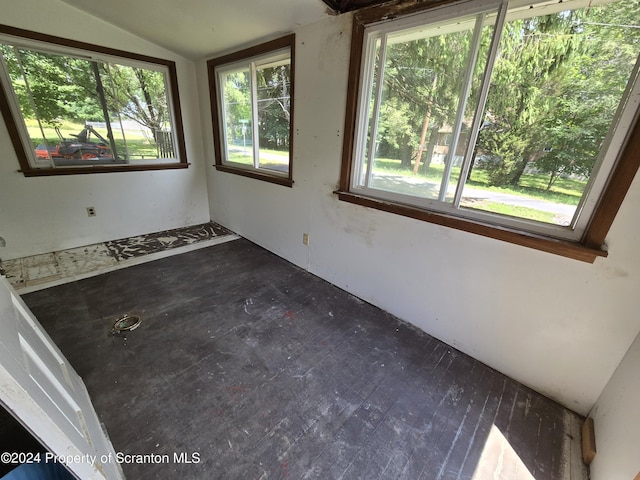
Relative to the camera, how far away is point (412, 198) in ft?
6.16

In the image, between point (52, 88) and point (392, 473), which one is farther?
point (52, 88)

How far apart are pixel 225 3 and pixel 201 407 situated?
2716 mm

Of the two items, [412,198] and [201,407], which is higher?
[412,198]

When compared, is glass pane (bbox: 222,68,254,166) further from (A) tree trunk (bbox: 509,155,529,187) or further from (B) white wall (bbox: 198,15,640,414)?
(A) tree trunk (bbox: 509,155,529,187)

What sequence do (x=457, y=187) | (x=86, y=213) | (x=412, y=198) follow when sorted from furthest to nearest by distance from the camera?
(x=86, y=213)
(x=412, y=198)
(x=457, y=187)

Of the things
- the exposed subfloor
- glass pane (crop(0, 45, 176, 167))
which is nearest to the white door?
the exposed subfloor

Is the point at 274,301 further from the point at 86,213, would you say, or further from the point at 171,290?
the point at 86,213

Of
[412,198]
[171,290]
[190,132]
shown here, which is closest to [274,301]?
[171,290]

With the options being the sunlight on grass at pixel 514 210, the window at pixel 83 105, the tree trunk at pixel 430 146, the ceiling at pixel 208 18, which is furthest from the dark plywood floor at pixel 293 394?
the ceiling at pixel 208 18

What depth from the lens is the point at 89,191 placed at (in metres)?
2.96

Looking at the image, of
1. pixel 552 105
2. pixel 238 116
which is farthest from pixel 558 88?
pixel 238 116

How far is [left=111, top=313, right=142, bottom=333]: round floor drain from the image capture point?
187 centimetres

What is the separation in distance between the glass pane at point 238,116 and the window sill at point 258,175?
128 millimetres

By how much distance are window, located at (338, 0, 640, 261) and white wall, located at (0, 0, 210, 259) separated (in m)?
2.55
